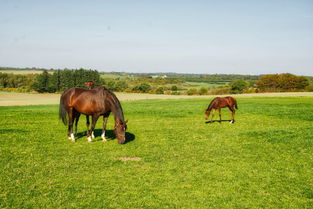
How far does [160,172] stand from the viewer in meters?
8.65

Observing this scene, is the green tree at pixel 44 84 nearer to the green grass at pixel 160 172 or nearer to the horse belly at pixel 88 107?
the green grass at pixel 160 172

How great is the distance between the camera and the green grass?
6617 mm

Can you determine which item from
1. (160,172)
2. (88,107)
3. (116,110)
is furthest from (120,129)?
(160,172)

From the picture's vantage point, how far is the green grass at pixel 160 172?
662cm

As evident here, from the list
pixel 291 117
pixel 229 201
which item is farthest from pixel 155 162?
pixel 291 117

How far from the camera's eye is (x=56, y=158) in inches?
398

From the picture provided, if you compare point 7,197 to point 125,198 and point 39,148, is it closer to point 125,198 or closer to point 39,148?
point 125,198

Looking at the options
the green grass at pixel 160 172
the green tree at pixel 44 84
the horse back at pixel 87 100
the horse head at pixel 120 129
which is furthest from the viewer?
the green tree at pixel 44 84

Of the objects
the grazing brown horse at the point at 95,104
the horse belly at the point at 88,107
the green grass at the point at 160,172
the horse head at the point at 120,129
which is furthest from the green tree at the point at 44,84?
the horse head at the point at 120,129

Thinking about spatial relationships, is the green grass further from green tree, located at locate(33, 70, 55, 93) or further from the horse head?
green tree, located at locate(33, 70, 55, 93)

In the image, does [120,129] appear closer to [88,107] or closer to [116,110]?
[116,110]

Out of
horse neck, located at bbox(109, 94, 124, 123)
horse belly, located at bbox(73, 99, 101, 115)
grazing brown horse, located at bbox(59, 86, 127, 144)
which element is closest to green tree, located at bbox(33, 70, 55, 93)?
grazing brown horse, located at bbox(59, 86, 127, 144)

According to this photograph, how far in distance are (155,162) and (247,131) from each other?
8.43m

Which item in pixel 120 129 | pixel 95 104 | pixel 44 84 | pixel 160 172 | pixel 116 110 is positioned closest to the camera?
pixel 160 172
